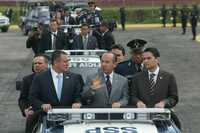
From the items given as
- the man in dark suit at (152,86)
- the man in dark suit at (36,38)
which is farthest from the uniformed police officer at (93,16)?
the man in dark suit at (152,86)

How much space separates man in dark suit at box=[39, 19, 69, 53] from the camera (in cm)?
1666

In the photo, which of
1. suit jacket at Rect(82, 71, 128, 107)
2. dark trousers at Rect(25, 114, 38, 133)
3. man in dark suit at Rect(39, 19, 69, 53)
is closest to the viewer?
suit jacket at Rect(82, 71, 128, 107)

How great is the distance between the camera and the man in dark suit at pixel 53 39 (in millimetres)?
16656

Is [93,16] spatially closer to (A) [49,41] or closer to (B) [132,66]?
(A) [49,41]

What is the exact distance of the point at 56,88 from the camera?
8094mm

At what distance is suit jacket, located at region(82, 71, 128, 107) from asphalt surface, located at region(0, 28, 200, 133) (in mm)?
5027

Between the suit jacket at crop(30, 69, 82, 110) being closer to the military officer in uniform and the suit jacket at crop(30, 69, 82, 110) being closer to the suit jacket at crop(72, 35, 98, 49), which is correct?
the military officer in uniform

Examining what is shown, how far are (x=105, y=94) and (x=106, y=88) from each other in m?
0.09

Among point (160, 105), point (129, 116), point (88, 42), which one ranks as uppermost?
point (129, 116)

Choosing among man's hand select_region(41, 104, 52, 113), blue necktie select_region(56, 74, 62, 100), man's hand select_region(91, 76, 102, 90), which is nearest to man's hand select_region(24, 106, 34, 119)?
blue necktie select_region(56, 74, 62, 100)

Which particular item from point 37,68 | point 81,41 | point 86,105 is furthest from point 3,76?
point 86,105

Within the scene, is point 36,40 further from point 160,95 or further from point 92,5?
point 160,95

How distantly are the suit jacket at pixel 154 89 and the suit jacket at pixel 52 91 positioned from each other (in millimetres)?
673

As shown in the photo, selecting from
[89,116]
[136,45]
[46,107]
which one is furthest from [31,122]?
[136,45]
